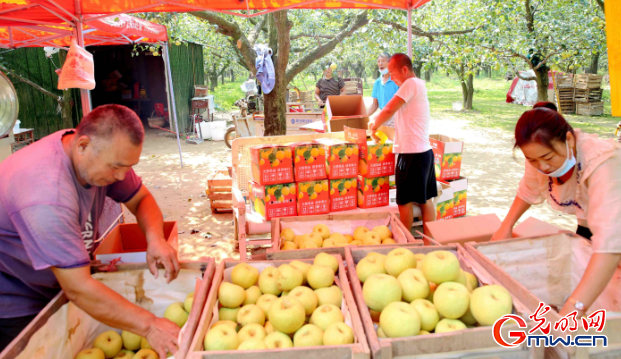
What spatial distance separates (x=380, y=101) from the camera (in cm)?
684

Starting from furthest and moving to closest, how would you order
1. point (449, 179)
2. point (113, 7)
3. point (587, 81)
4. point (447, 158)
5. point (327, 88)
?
1. point (587, 81)
2. point (327, 88)
3. point (449, 179)
4. point (447, 158)
5. point (113, 7)

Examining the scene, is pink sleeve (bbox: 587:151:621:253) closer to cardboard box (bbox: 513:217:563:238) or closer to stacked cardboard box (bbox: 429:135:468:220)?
cardboard box (bbox: 513:217:563:238)

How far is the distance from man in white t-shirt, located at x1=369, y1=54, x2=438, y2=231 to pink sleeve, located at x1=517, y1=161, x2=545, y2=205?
1.69 metres

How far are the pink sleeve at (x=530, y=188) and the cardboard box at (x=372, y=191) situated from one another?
6.10 feet

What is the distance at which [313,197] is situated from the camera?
4.12 m

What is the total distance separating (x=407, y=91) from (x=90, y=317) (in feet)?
11.0

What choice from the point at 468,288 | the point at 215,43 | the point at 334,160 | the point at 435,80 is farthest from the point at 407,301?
the point at 435,80

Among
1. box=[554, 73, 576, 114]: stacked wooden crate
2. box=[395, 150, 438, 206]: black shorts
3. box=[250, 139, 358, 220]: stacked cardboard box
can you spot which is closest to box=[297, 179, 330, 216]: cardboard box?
box=[250, 139, 358, 220]: stacked cardboard box

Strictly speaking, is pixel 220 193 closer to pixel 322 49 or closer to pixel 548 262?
pixel 322 49

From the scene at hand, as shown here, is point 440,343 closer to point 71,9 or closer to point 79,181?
point 79,181

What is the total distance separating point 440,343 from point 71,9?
535cm

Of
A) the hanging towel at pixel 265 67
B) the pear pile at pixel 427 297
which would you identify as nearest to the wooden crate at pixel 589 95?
the hanging towel at pixel 265 67

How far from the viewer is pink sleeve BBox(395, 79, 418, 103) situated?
4133 mm

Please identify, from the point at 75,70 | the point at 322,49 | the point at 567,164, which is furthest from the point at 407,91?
the point at 322,49
